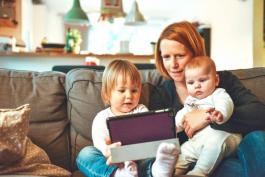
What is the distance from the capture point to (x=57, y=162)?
5.00ft

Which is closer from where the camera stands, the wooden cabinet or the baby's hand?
the baby's hand

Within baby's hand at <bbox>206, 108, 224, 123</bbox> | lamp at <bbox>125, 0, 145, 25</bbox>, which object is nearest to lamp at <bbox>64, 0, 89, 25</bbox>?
lamp at <bbox>125, 0, 145, 25</bbox>

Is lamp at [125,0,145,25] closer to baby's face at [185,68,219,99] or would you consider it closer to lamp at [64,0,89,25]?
lamp at [64,0,89,25]

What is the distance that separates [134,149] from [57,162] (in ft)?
2.01

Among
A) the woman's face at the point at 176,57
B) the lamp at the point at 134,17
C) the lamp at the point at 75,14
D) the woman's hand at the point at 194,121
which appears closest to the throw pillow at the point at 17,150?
the woman's hand at the point at 194,121

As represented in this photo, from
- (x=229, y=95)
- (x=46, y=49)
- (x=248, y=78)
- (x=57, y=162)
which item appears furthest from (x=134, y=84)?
(x=46, y=49)

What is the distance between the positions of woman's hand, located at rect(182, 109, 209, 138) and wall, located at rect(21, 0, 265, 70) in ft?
9.49

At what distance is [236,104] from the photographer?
142 centimetres

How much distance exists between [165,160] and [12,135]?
0.56m

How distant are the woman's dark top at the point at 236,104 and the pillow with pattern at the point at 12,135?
0.56 meters

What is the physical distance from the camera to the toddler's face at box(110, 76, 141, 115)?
1.39m

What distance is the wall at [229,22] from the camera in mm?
4098

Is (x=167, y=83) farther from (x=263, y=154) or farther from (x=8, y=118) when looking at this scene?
(x=8, y=118)

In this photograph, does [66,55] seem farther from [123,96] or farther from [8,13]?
[123,96]
